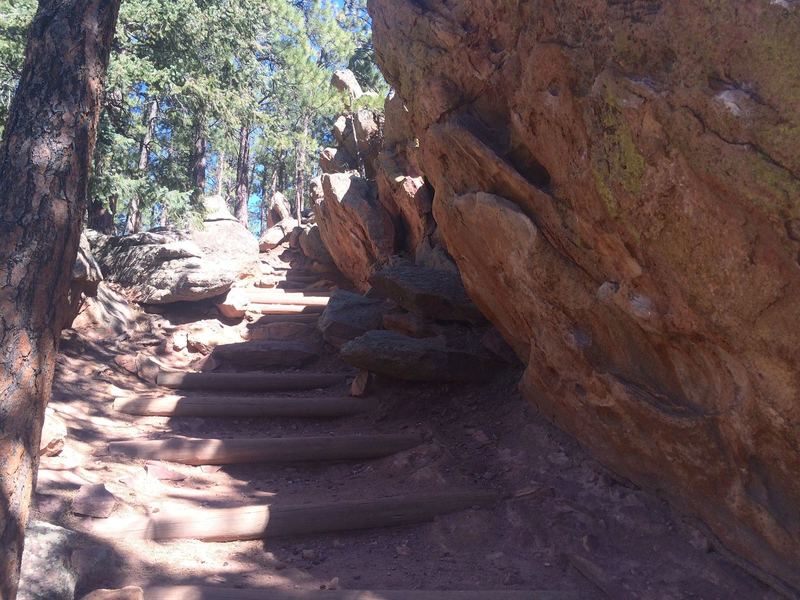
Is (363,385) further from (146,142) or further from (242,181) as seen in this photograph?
(242,181)

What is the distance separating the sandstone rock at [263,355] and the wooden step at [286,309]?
2188 mm

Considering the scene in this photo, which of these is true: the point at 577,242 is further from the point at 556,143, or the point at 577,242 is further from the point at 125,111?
the point at 125,111

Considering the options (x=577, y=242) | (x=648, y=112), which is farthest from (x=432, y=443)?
(x=648, y=112)

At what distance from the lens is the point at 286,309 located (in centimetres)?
1155

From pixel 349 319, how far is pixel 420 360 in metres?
2.12

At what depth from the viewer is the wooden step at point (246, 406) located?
6820mm

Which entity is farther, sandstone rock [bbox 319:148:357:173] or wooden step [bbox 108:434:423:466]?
sandstone rock [bbox 319:148:357:173]

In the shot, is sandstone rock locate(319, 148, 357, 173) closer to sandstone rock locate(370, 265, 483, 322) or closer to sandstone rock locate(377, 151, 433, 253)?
sandstone rock locate(377, 151, 433, 253)

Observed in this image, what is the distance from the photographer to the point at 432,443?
6.02 m

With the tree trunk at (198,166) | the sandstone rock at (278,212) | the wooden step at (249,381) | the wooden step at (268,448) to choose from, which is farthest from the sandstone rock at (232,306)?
the sandstone rock at (278,212)

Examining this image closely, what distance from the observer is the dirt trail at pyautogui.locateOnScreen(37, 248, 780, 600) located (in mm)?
4020

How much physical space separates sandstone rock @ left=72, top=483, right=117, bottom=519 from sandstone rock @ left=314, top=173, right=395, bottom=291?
A: 20.3 feet

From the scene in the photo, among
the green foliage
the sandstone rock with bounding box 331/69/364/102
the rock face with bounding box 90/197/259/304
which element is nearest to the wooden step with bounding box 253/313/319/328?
the rock face with bounding box 90/197/259/304

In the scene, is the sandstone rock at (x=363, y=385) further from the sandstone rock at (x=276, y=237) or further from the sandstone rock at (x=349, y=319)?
the sandstone rock at (x=276, y=237)
